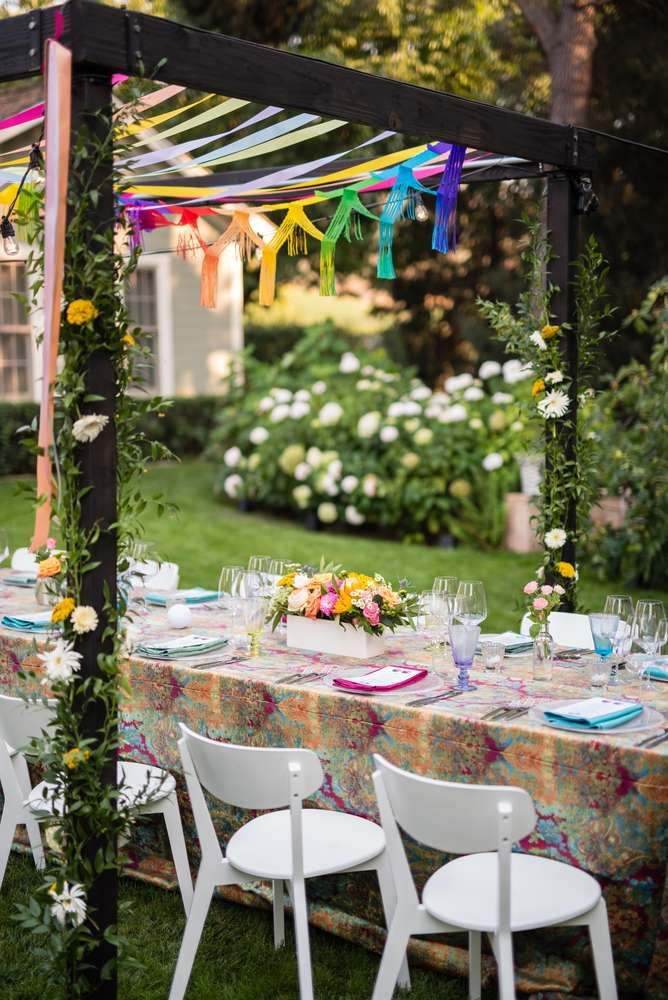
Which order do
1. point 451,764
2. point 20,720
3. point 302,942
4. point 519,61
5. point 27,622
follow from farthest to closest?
point 519,61
point 27,622
point 20,720
point 451,764
point 302,942

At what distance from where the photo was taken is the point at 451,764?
3.31 m

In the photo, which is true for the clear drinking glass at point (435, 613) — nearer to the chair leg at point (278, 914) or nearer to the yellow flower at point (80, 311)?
the chair leg at point (278, 914)

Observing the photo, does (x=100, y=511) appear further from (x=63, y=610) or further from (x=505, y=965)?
(x=505, y=965)

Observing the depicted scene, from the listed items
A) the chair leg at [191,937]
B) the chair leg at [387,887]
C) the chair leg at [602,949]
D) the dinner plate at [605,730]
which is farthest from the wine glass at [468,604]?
the chair leg at [191,937]

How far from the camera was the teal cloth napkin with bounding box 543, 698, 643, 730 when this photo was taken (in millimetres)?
3113

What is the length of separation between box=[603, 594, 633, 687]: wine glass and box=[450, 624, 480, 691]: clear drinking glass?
46cm

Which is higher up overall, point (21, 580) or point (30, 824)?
point (21, 580)

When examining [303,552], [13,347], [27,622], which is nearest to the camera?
[27,622]

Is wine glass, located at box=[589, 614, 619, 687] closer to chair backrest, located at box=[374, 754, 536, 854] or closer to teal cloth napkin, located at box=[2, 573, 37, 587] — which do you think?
chair backrest, located at box=[374, 754, 536, 854]

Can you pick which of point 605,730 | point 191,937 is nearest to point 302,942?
point 191,937

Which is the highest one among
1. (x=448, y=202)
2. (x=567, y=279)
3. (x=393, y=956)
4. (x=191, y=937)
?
(x=448, y=202)

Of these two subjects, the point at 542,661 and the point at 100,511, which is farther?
the point at 542,661

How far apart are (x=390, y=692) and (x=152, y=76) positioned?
194 centimetres

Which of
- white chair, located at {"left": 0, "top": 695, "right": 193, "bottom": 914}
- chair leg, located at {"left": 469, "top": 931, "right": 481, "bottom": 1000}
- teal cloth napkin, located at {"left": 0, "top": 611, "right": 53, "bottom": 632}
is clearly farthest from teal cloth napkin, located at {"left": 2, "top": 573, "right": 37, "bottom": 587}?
chair leg, located at {"left": 469, "top": 931, "right": 481, "bottom": 1000}
